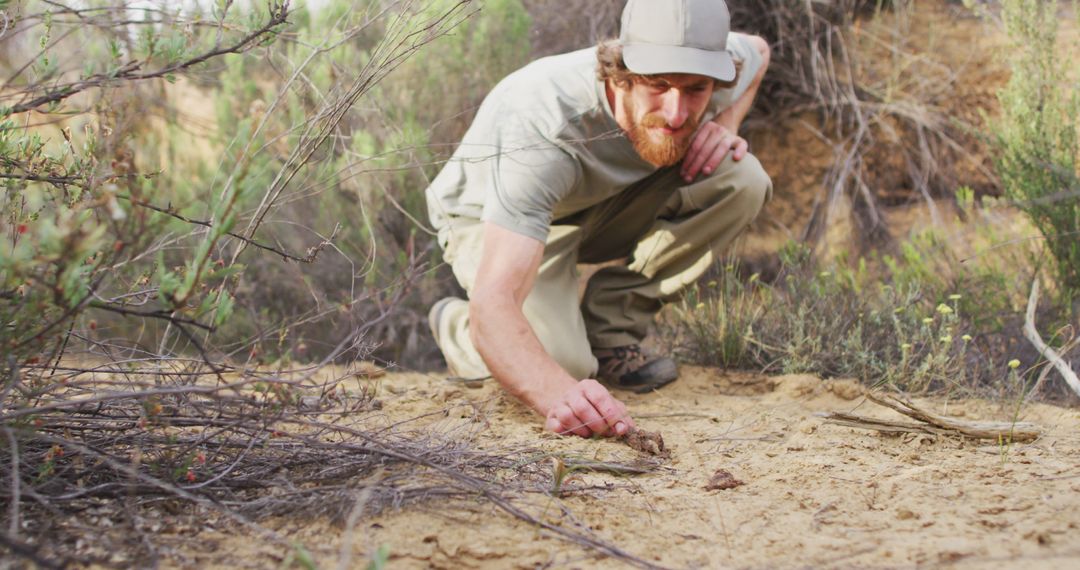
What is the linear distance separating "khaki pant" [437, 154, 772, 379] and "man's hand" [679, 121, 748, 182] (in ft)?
0.27

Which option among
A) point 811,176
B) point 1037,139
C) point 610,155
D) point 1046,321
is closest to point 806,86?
point 811,176

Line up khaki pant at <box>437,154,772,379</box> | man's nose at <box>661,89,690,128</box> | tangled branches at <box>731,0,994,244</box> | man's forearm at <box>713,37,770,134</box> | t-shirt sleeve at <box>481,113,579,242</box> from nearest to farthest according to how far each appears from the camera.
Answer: t-shirt sleeve at <box>481,113,579,242</box> → man's nose at <box>661,89,690,128</box> → khaki pant at <box>437,154,772,379</box> → man's forearm at <box>713,37,770,134</box> → tangled branches at <box>731,0,994,244</box>

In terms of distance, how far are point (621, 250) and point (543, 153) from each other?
1048mm

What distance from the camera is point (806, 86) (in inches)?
213

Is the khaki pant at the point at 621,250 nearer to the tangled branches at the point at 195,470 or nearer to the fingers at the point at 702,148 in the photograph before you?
the fingers at the point at 702,148

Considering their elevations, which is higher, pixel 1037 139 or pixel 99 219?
pixel 99 219

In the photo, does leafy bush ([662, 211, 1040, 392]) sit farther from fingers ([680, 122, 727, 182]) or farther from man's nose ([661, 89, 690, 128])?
man's nose ([661, 89, 690, 128])

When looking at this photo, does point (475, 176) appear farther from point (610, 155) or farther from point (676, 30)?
point (676, 30)

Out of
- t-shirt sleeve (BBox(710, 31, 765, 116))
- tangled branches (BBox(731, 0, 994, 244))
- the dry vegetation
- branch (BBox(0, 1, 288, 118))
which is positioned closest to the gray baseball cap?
t-shirt sleeve (BBox(710, 31, 765, 116))

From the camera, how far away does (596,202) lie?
337 cm

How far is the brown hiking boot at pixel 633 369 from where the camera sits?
337cm

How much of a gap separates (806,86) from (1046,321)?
2.33 meters

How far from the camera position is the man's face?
289cm

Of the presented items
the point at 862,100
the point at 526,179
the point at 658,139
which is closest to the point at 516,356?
the point at 526,179
